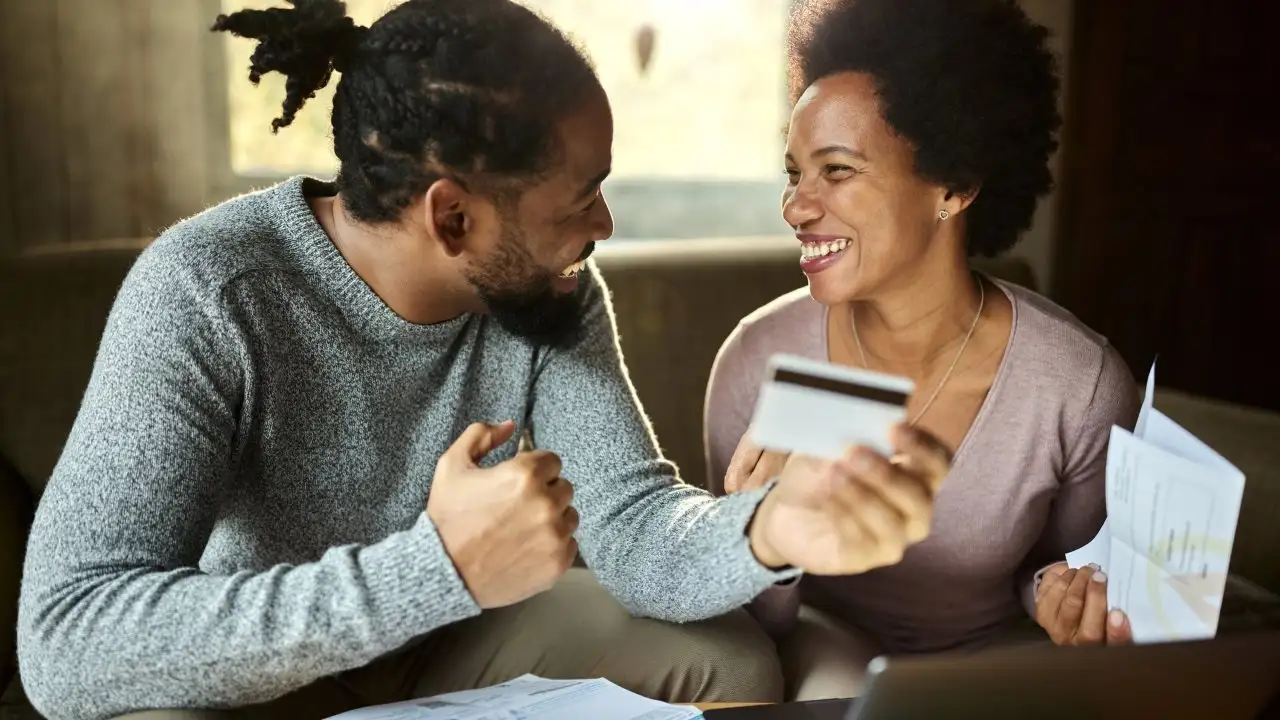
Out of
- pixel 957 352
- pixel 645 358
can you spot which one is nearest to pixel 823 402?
pixel 957 352

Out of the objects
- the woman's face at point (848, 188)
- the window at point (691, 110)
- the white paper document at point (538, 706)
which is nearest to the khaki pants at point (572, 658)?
the white paper document at point (538, 706)

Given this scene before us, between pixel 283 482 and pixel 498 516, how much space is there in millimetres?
284

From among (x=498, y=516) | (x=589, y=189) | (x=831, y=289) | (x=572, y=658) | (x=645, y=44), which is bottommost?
(x=572, y=658)

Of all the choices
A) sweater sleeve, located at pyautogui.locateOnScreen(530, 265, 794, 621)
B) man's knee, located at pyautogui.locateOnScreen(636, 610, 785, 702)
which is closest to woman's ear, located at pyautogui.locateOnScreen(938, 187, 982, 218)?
sweater sleeve, located at pyautogui.locateOnScreen(530, 265, 794, 621)

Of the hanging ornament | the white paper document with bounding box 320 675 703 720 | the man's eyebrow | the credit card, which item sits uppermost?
the hanging ornament

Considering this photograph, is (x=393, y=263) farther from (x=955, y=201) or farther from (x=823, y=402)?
(x=955, y=201)

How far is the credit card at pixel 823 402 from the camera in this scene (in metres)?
0.69

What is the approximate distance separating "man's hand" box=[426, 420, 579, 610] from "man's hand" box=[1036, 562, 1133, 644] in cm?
42

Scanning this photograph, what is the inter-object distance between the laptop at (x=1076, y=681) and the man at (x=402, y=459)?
6.1 inches

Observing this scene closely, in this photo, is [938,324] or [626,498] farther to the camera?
[938,324]

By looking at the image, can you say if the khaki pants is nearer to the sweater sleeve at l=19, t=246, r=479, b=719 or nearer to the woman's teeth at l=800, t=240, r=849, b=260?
the sweater sleeve at l=19, t=246, r=479, b=719

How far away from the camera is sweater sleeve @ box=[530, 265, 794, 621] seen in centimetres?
96

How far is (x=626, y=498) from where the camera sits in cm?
105

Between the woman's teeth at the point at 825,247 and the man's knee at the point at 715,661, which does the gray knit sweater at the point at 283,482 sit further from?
the woman's teeth at the point at 825,247
